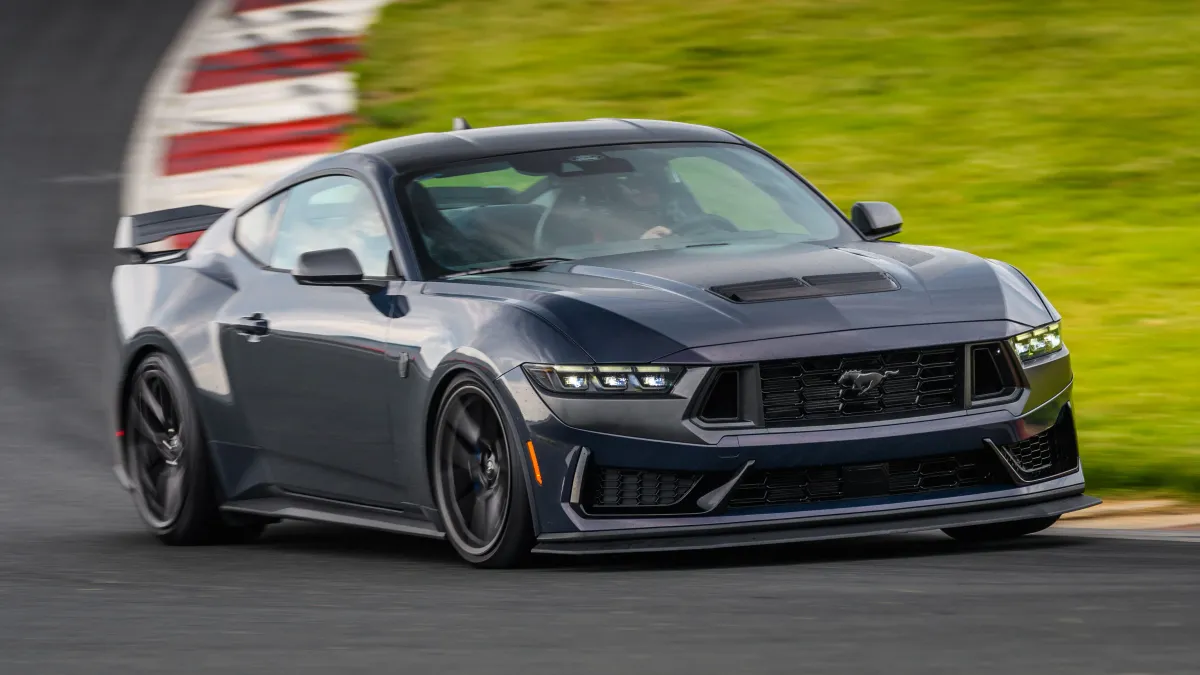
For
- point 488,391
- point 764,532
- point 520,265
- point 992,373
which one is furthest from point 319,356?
point 992,373

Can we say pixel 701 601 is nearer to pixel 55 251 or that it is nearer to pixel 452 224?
pixel 452 224

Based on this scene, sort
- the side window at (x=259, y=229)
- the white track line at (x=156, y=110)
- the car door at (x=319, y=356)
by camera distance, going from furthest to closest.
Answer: the white track line at (x=156, y=110), the side window at (x=259, y=229), the car door at (x=319, y=356)

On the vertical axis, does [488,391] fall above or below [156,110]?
above

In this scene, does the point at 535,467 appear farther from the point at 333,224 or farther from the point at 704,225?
the point at 333,224

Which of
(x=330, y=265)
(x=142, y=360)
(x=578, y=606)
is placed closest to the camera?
(x=578, y=606)

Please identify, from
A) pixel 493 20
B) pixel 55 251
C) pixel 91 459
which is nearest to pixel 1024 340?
pixel 91 459

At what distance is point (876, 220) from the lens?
27.0 ft

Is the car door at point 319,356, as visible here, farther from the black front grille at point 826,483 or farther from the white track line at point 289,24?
the white track line at point 289,24

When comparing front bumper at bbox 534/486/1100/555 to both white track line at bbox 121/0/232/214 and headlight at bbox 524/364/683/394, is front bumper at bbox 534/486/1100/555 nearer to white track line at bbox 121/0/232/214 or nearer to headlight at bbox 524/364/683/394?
headlight at bbox 524/364/683/394

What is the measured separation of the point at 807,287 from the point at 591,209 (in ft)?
3.81

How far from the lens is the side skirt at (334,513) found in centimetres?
739

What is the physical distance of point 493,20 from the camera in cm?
1997

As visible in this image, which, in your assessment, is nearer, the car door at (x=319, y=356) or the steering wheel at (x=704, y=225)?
the car door at (x=319, y=356)

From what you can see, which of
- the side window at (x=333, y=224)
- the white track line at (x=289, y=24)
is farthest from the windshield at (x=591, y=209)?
the white track line at (x=289, y=24)
